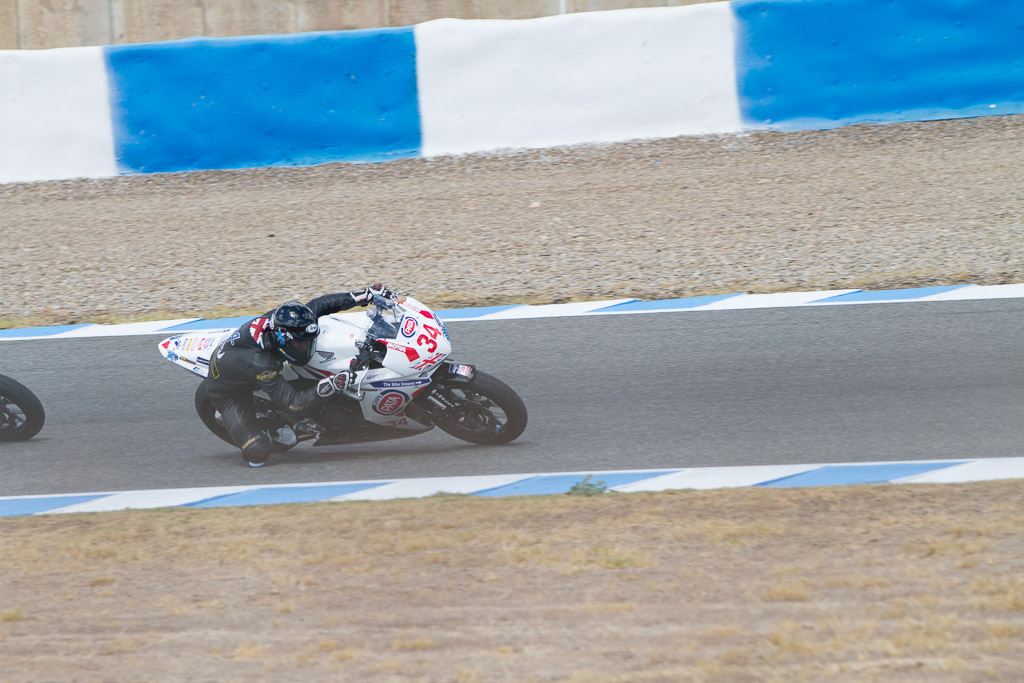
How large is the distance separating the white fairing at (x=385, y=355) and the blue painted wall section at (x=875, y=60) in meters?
8.39

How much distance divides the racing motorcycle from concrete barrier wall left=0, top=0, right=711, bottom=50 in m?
8.34

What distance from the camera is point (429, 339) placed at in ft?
21.7

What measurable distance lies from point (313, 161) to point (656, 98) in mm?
4484

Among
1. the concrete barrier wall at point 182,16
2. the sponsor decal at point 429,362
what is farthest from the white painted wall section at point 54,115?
the sponsor decal at point 429,362

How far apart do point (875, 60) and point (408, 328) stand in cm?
917

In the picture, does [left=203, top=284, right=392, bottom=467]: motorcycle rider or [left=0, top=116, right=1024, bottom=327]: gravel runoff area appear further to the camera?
[left=0, top=116, right=1024, bottom=327]: gravel runoff area

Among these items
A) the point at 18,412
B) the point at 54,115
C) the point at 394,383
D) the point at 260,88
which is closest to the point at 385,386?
the point at 394,383

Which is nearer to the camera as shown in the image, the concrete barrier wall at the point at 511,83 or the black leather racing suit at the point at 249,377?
the black leather racing suit at the point at 249,377

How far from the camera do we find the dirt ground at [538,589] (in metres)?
4.00

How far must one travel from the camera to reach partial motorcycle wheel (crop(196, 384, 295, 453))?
23.3 ft

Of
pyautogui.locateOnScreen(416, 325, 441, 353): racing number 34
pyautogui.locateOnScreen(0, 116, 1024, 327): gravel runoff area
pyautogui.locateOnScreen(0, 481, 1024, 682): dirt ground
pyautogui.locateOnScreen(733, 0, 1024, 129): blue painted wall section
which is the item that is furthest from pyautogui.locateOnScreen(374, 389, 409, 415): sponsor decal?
pyautogui.locateOnScreen(733, 0, 1024, 129): blue painted wall section

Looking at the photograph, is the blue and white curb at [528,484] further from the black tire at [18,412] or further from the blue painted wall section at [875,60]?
the blue painted wall section at [875,60]

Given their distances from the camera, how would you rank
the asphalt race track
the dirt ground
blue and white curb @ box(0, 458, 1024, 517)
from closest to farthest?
1. the dirt ground
2. blue and white curb @ box(0, 458, 1024, 517)
3. the asphalt race track

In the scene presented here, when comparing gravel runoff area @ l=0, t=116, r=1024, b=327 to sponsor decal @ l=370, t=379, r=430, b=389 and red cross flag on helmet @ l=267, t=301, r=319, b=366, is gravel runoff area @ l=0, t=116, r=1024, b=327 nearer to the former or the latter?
sponsor decal @ l=370, t=379, r=430, b=389
